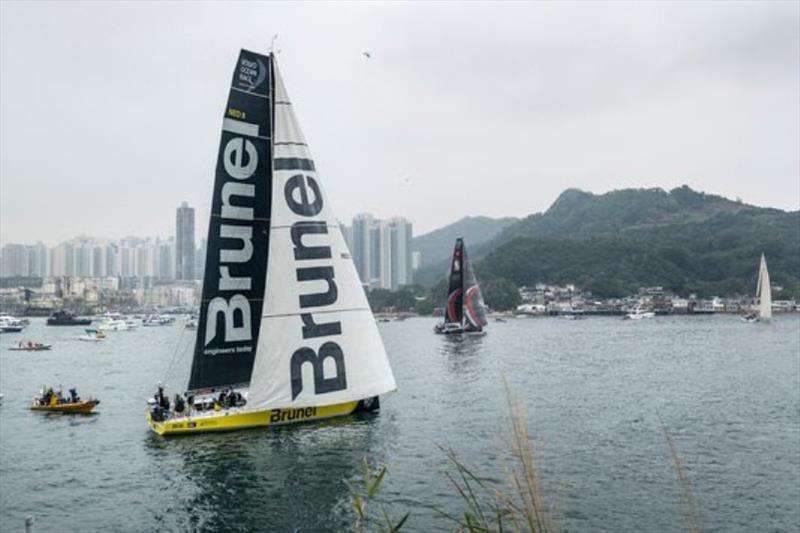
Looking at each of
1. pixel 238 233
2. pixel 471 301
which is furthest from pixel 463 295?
pixel 238 233

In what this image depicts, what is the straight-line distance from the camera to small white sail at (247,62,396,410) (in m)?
23.3

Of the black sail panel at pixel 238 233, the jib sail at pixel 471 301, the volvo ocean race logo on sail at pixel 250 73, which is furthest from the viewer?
the jib sail at pixel 471 301

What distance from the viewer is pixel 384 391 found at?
24766 mm

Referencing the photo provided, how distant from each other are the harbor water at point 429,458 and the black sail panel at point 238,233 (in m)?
2.94

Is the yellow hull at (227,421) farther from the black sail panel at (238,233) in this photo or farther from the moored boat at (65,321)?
the moored boat at (65,321)

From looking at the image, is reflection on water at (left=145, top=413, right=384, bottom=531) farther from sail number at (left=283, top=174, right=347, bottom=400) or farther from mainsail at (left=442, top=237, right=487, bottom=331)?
mainsail at (left=442, top=237, right=487, bottom=331)

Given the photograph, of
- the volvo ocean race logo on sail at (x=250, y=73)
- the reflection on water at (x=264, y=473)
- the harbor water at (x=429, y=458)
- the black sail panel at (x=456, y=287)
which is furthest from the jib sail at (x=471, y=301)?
the volvo ocean race logo on sail at (x=250, y=73)

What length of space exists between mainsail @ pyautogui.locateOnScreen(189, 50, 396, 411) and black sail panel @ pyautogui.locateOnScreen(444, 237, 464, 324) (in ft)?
180

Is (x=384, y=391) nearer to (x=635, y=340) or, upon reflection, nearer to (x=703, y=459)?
(x=703, y=459)

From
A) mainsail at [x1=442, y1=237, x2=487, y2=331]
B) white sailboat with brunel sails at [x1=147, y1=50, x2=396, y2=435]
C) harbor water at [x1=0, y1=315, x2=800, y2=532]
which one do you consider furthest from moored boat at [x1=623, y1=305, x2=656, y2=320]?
white sailboat with brunel sails at [x1=147, y1=50, x2=396, y2=435]

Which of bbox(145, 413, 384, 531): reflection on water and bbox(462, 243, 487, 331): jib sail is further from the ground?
bbox(462, 243, 487, 331): jib sail

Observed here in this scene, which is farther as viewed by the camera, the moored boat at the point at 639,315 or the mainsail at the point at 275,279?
the moored boat at the point at 639,315

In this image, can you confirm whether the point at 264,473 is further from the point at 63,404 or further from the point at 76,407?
the point at 63,404

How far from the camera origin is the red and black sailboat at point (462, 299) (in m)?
81.7
